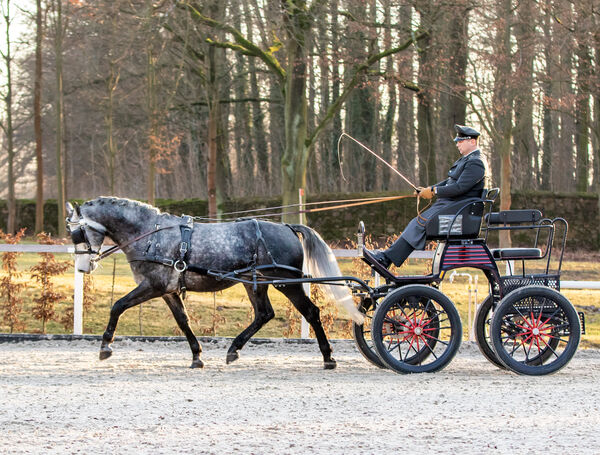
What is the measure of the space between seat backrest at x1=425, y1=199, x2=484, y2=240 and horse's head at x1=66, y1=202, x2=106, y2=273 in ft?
10.3

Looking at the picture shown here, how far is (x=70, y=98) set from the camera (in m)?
32.9

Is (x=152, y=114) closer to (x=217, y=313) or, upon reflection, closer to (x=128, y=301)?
(x=217, y=313)

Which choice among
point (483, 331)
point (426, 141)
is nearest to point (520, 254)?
point (483, 331)

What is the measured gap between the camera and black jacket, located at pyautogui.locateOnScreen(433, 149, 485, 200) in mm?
8047

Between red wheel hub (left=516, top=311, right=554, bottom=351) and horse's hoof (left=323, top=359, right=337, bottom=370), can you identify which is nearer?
red wheel hub (left=516, top=311, right=554, bottom=351)

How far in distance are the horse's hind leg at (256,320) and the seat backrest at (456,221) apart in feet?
5.72

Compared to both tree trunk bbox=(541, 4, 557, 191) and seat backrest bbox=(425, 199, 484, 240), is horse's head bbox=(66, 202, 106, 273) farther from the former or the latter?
tree trunk bbox=(541, 4, 557, 191)

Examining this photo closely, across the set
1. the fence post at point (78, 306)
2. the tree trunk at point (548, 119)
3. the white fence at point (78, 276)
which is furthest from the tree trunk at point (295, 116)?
the fence post at point (78, 306)

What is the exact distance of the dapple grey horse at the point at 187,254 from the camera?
336 inches

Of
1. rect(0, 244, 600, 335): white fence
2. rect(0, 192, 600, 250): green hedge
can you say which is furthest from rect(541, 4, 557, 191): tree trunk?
rect(0, 244, 600, 335): white fence

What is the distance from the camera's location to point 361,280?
8391 mm

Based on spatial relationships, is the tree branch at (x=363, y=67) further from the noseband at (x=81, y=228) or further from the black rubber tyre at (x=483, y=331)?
the noseband at (x=81, y=228)

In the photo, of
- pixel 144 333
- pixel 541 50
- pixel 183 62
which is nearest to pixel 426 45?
pixel 541 50

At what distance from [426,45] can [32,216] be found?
17443 millimetres
